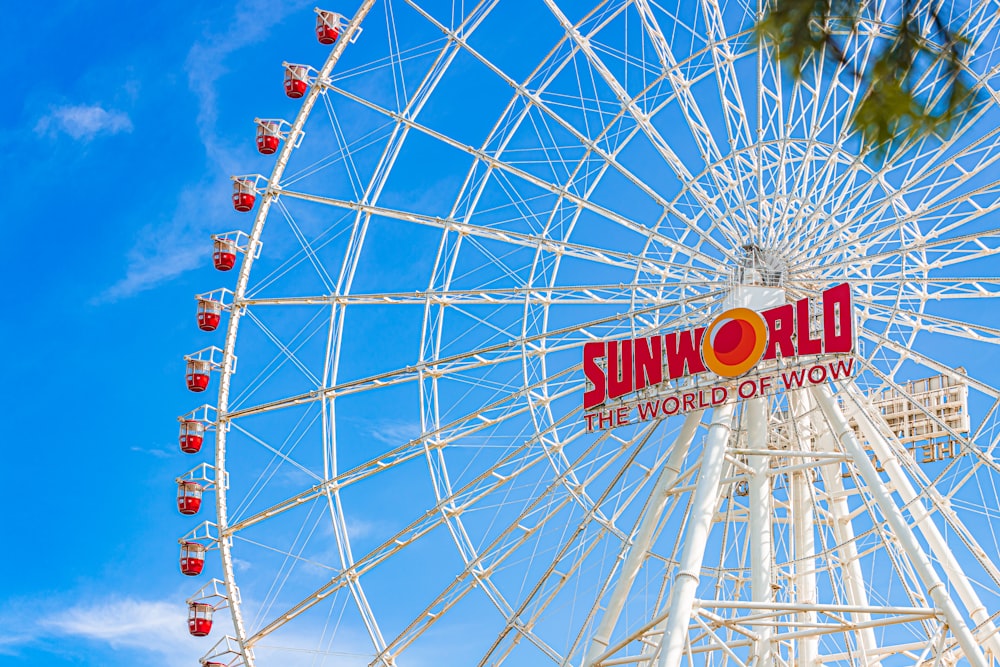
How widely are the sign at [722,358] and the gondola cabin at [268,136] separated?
842 cm

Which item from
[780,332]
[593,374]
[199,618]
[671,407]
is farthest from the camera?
[199,618]

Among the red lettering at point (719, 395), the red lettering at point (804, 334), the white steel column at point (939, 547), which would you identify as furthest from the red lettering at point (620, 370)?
the white steel column at point (939, 547)

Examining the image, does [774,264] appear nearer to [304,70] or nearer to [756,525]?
[756,525]

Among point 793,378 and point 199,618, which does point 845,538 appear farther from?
point 199,618

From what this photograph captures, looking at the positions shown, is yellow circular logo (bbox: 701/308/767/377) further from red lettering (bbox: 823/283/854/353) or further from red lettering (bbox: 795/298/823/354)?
red lettering (bbox: 823/283/854/353)

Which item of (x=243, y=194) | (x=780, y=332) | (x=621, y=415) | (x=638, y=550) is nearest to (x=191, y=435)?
(x=243, y=194)

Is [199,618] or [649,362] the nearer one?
[649,362]

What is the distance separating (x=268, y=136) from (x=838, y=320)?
12.4 m

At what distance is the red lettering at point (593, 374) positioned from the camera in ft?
78.9

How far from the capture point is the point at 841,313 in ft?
72.3

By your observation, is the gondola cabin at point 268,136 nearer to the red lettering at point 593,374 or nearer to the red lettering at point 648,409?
the red lettering at point 593,374

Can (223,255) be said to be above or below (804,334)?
above

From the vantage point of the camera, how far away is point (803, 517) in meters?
26.0

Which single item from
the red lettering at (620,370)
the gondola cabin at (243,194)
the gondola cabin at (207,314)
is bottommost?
the red lettering at (620,370)
